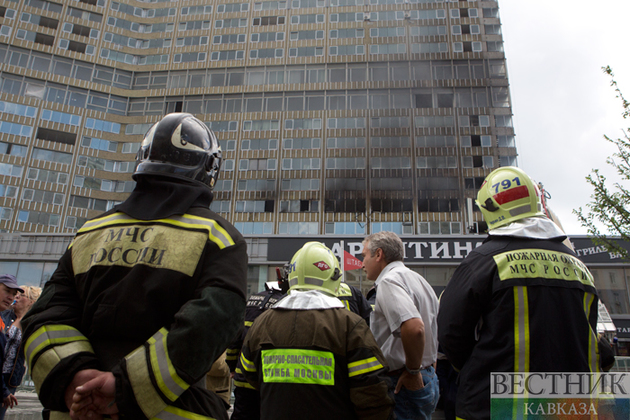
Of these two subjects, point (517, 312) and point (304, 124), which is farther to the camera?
point (304, 124)

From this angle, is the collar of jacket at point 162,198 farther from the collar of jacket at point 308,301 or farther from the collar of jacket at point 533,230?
the collar of jacket at point 533,230

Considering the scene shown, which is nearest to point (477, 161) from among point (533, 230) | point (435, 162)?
point (435, 162)

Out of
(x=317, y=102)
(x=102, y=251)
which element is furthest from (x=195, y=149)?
(x=317, y=102)

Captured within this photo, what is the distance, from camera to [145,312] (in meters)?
1.54

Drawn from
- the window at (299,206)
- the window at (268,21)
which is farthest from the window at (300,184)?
the window at (268,21)

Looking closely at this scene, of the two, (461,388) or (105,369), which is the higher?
(105,369)

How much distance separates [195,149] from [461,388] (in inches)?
76.5

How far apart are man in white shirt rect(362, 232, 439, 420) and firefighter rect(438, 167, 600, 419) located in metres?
0.47

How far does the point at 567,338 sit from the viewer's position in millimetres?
2094

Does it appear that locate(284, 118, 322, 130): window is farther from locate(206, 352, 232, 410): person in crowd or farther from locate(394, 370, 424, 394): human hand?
locate(394, 370, 424, 394): human hand

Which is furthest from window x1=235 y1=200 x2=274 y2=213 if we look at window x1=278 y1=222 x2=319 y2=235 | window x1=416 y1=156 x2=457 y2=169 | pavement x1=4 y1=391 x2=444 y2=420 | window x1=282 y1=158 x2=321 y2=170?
pavement x1=4 y1=391 x2=444 y2=420

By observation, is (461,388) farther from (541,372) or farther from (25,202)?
(25,202)

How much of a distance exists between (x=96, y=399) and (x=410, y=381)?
2.19 metres

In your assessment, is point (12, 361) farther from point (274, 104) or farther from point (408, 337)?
point (274, 104)
